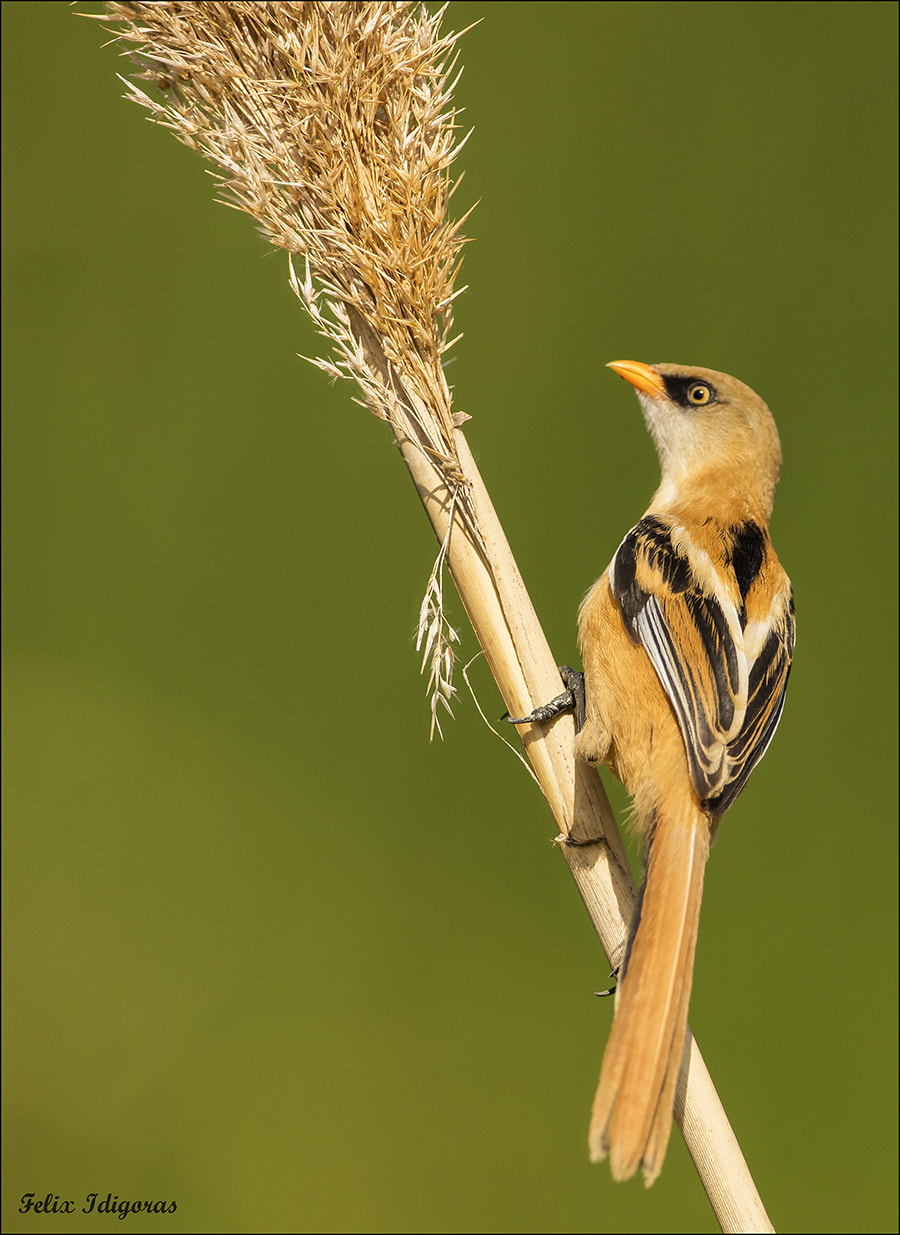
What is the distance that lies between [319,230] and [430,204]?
14 centimetres

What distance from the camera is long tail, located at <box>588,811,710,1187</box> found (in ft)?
3.24

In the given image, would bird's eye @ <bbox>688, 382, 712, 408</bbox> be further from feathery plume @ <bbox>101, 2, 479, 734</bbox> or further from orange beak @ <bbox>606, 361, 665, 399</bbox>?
A: feathery plume @ <bbox>101, 2, 479, 734</bbox>

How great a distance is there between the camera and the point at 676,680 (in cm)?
150

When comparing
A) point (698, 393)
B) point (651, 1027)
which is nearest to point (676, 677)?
point (651, 1027)

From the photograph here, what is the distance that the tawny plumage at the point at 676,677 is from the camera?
1049 millimetres

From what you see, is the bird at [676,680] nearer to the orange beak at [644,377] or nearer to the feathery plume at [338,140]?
the orange beak at [644,377]

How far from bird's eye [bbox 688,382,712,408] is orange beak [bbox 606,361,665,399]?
0.06 m

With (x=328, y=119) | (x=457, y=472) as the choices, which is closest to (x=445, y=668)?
(x=457, y=472)

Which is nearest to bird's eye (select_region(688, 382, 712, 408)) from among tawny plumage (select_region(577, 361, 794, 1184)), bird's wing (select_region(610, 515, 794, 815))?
tawny plumage (select_region(577, 361, 794, 1184))

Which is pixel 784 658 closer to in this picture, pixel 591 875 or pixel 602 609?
pixel 602 609

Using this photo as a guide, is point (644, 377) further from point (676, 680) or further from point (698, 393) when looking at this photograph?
point (676, 680)

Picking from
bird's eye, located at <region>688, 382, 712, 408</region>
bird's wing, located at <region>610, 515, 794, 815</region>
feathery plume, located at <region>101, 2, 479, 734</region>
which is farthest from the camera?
bird's eye, located at <region>688, 382, 712, 408</region>

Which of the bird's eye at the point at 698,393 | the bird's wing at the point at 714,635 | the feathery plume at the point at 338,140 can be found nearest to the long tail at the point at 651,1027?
the bird's wing at the point at 714,635

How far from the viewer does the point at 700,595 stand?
1605 mm
